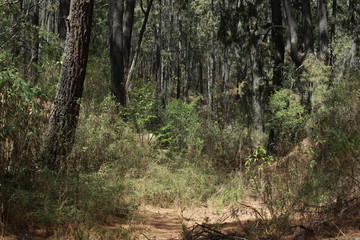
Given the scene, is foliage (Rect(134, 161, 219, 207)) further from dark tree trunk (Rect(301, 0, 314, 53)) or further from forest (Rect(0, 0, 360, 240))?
dark tree trunk (Rect(301, 0, 314, 53))

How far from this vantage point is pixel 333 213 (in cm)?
336

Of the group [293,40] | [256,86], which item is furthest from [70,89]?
[256,86]

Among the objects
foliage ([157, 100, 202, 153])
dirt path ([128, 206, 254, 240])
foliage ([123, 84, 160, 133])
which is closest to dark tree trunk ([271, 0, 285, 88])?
foliage ([157, 100, 202, 153])

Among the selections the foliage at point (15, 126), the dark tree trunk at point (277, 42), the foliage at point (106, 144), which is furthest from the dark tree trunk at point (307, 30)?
the foliage at point (15, 126)

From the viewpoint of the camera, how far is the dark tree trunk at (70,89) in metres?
5.27

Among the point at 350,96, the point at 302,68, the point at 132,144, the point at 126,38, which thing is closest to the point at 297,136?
the point at 350,96

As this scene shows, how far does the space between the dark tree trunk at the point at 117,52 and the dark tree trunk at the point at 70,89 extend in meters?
3.92

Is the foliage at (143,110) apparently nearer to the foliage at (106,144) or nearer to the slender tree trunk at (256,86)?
the foliage at (106,144)

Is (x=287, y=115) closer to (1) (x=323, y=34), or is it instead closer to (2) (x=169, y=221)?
(1) (x=323, y=34)

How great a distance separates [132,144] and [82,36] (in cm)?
262

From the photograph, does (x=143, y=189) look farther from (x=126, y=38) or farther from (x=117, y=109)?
(x=126, y=38)

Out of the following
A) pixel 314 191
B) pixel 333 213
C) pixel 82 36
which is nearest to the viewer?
pixel 333 213

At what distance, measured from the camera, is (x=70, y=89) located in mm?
5609

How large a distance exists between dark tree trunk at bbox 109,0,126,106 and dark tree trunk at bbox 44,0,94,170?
3.92m
